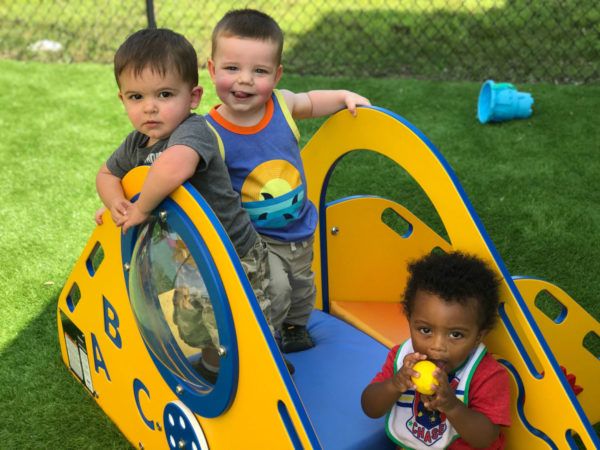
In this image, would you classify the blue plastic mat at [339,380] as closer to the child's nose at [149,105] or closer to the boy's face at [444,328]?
the boy's face at [444,328]

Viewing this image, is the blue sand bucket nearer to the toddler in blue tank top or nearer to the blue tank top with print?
the toddler in blue tank top

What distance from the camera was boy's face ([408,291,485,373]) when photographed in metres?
1.80

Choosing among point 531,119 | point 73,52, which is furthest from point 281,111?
point 73,52

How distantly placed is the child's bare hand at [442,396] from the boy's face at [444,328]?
7cm

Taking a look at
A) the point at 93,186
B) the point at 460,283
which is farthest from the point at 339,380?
the point at 93,186

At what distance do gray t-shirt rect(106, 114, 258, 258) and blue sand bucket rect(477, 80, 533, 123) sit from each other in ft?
10.6

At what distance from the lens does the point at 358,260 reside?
2.79 meters

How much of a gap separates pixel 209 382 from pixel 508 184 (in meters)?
2.69

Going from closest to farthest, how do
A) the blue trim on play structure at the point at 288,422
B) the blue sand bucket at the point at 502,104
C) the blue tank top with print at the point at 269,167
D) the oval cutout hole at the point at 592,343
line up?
the blue trim on play structure at the point at 288,422 < the blue tank top with print at the point at 269,167 < the oval cutout hole at the point at 592,343 < the blue sand bucket at the point at 502,104

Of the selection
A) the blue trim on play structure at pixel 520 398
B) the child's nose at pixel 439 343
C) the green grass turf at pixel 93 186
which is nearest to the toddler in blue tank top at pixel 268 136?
the child's nose at pixel 439 343

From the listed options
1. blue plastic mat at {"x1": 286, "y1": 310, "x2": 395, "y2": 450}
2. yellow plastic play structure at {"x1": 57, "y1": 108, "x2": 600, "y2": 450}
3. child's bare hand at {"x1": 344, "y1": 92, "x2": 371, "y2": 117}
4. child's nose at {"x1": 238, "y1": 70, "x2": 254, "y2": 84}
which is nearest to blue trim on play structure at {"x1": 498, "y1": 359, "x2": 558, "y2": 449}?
yellow plastic play structure at {"x1": 57, "y1": 108, "x2": 600, "y2": 450}

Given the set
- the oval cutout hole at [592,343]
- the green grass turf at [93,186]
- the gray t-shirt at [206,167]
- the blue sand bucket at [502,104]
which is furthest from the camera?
the blue sand bucket at [502,104]

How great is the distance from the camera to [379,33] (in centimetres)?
692

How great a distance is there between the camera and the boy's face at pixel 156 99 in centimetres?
187
